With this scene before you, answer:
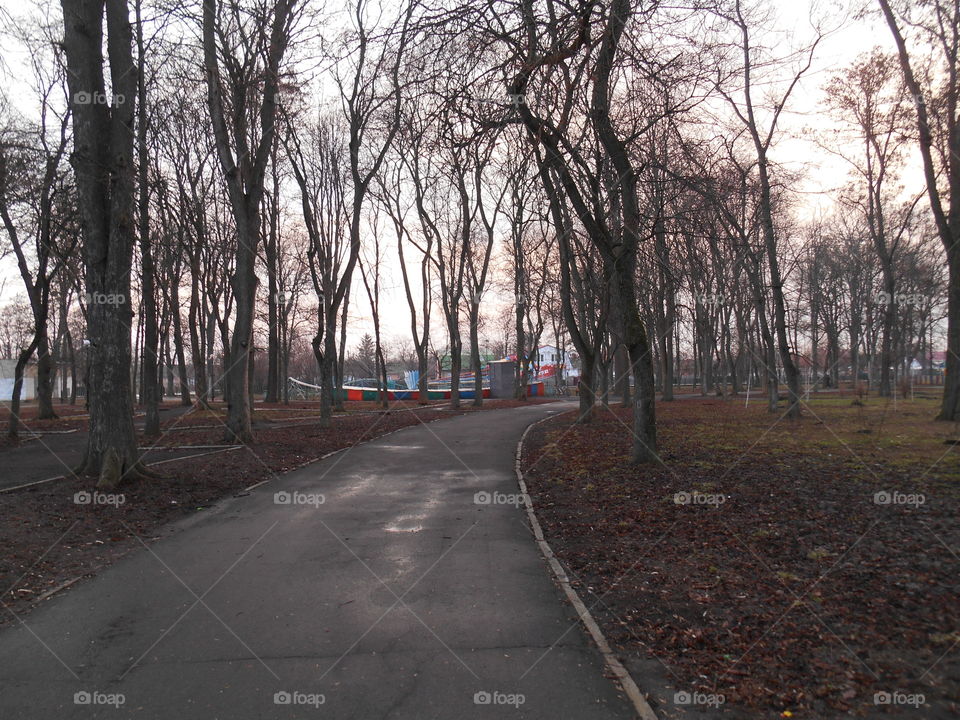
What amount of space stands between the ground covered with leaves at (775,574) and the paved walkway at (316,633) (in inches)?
23.6

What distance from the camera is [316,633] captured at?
4.62 metres

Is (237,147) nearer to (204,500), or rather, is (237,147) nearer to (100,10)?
(100,10)

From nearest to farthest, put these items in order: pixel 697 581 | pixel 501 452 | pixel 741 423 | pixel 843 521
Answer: pixel 697 581 → pixel 843 521 → pixel 501 452 → pixel 741 423

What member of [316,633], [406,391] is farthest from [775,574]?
[406,391]

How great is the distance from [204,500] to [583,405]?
652 inches

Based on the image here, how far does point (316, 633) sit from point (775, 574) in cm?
395

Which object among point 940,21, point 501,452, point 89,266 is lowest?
point 501,452

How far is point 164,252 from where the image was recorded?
2525cm

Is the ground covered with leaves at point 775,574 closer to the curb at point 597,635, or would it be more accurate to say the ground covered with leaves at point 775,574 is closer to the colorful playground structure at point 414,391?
the curb at point 597,635

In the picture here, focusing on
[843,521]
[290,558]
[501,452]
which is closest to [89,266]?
[290,558]

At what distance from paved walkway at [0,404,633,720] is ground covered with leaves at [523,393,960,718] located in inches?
23.6

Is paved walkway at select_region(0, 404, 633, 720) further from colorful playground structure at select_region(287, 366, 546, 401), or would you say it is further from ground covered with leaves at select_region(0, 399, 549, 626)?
colorful playground structure at select_region(287, 366, 546, 401)

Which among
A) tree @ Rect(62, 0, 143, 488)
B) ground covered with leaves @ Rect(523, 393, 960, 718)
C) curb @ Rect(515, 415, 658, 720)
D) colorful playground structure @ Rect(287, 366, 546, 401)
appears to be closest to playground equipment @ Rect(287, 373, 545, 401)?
colorful playground structure @ Rect(287, 366, 546, 401)

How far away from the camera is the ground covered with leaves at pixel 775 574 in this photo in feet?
12.6
